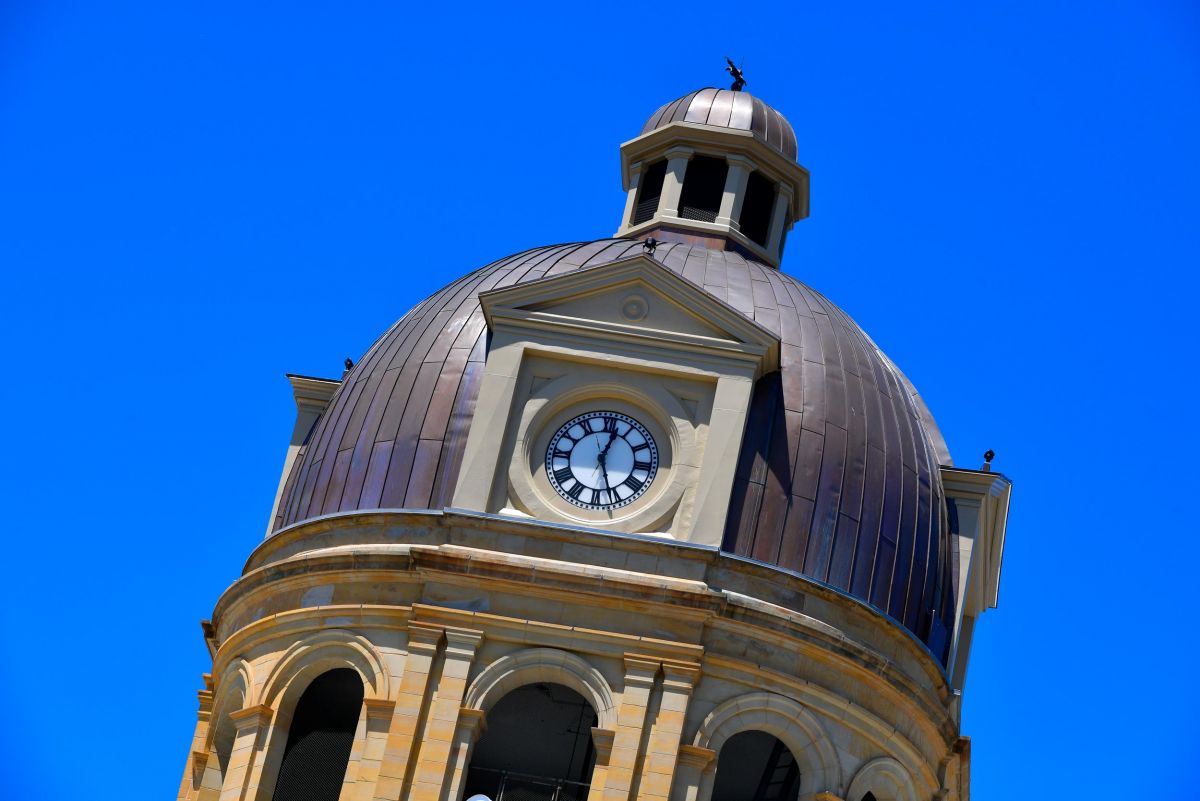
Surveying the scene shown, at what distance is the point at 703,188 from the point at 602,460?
35.2ft

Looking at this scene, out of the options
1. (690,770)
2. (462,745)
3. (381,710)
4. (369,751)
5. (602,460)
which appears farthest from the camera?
(602,460)

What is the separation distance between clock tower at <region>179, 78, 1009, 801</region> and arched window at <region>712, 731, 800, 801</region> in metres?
0.05

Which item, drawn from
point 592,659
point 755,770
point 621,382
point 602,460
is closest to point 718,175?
point 621,382

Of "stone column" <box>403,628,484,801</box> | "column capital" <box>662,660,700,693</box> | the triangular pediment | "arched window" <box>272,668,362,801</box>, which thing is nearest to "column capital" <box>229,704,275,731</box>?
"arched window" <box>272,668,362,801</box>

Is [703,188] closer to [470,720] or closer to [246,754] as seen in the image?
[470,720]

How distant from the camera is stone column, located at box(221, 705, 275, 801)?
167ft

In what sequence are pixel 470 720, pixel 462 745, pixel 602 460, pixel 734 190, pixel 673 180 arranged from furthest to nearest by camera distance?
1. pixel 673 180
2. pixel 734 190
3. pixel 602 460
4. pixel 470 720
5. pixel 462 745

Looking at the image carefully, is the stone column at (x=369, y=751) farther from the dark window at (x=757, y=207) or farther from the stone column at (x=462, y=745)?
the dark window at (x=757, y=207)

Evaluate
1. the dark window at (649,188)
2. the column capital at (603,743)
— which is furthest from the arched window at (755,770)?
the dark window at (649,188)

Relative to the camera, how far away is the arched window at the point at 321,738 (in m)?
51.9

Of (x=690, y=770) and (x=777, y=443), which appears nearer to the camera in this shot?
(x=690, y=770)

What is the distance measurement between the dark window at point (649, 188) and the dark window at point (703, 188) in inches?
26.0

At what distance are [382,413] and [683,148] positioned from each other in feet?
→ 35.1

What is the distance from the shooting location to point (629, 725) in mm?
49219
